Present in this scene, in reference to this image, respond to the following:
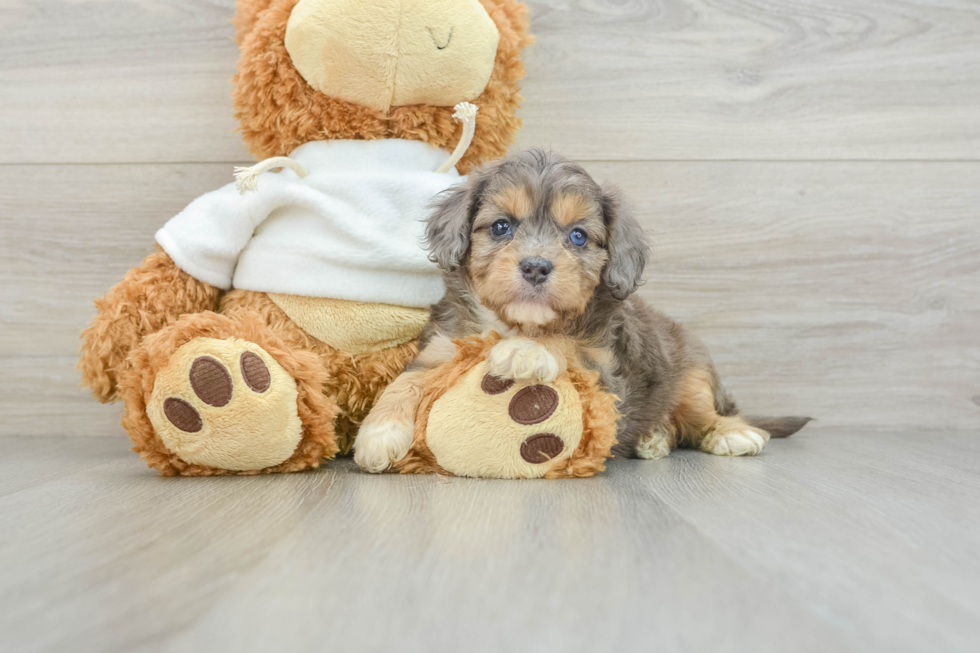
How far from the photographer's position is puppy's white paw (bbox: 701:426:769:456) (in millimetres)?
2148

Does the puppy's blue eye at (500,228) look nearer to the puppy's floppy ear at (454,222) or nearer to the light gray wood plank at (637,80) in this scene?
the puppy's floppy ear at (454,222)

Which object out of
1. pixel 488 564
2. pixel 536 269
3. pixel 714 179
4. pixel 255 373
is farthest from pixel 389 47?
pixel 488 564

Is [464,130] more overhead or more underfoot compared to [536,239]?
more overhead

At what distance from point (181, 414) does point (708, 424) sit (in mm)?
1467

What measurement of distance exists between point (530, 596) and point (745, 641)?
25 centimetres

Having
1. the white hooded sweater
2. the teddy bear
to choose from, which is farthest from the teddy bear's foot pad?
the white hooded sweater

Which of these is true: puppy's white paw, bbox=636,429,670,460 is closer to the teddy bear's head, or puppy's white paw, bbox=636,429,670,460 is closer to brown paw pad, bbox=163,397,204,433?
the teddy bear's head

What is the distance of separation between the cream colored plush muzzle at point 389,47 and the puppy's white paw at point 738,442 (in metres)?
1.24

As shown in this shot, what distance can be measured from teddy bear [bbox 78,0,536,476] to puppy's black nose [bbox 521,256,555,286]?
1.41 ft

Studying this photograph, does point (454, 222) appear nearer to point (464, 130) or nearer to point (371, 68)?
point (464, 130)

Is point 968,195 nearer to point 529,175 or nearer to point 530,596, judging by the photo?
point 529,175

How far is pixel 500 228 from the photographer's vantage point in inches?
69.9

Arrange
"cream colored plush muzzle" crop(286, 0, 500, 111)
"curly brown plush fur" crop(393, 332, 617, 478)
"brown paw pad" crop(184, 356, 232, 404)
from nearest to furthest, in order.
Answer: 1. "brown paw pad" crop(184, 356, 232, 404)
2. "curly brown plush fur" crop(393, 332, 617, 478)
3. "cream colored plush muzzle" crop(286, 0, 500, 111)

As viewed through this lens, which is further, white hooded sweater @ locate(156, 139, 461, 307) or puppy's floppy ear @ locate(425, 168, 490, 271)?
white hooded sweater @ locate(156, 139, 461, 307)
